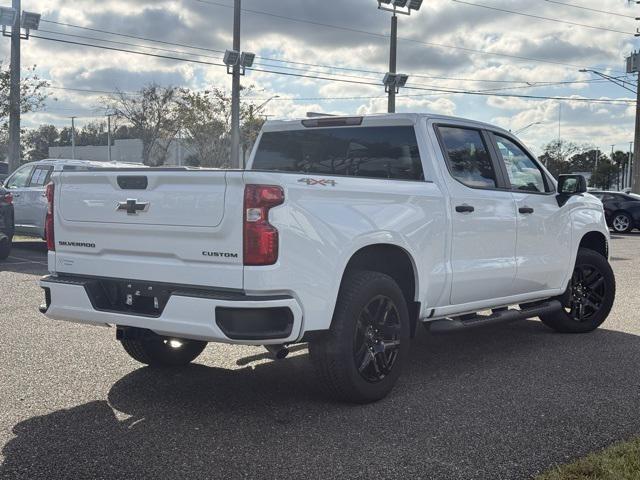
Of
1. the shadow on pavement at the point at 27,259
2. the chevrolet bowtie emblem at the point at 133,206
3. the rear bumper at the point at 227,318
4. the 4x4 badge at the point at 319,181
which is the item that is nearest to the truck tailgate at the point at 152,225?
the chevrolet bowtie emblem at the point at 133,206

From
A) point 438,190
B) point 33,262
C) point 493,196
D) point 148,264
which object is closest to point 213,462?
point 148,264

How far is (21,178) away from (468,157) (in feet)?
38.0

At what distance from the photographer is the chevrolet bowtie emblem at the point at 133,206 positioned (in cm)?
461

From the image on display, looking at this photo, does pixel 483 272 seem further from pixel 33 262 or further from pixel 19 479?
pixel 33 262

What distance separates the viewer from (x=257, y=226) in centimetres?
421

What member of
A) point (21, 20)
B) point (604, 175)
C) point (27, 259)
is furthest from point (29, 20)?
point (604, 175)

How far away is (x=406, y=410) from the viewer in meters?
4.86

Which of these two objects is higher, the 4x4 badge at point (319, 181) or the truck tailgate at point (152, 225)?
the 4x4 badge at point (319, 181)

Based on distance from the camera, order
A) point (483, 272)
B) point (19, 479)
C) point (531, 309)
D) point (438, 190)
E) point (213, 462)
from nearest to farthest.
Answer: point (19, 479) < point (213, 462) < point (438, 190) < point (483, 272) < point (531, 309)

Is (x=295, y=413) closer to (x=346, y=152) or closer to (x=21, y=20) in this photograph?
(x=346, y=152)

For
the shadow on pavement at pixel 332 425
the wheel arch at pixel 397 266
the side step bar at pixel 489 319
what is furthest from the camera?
the side step bar at pixel 489 319

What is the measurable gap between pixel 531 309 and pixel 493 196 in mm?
1200

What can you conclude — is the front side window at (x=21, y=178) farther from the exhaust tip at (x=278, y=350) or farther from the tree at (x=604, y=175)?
the tree at (x=604, y=175)

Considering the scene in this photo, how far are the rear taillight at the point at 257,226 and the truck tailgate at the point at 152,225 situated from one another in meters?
0.05
